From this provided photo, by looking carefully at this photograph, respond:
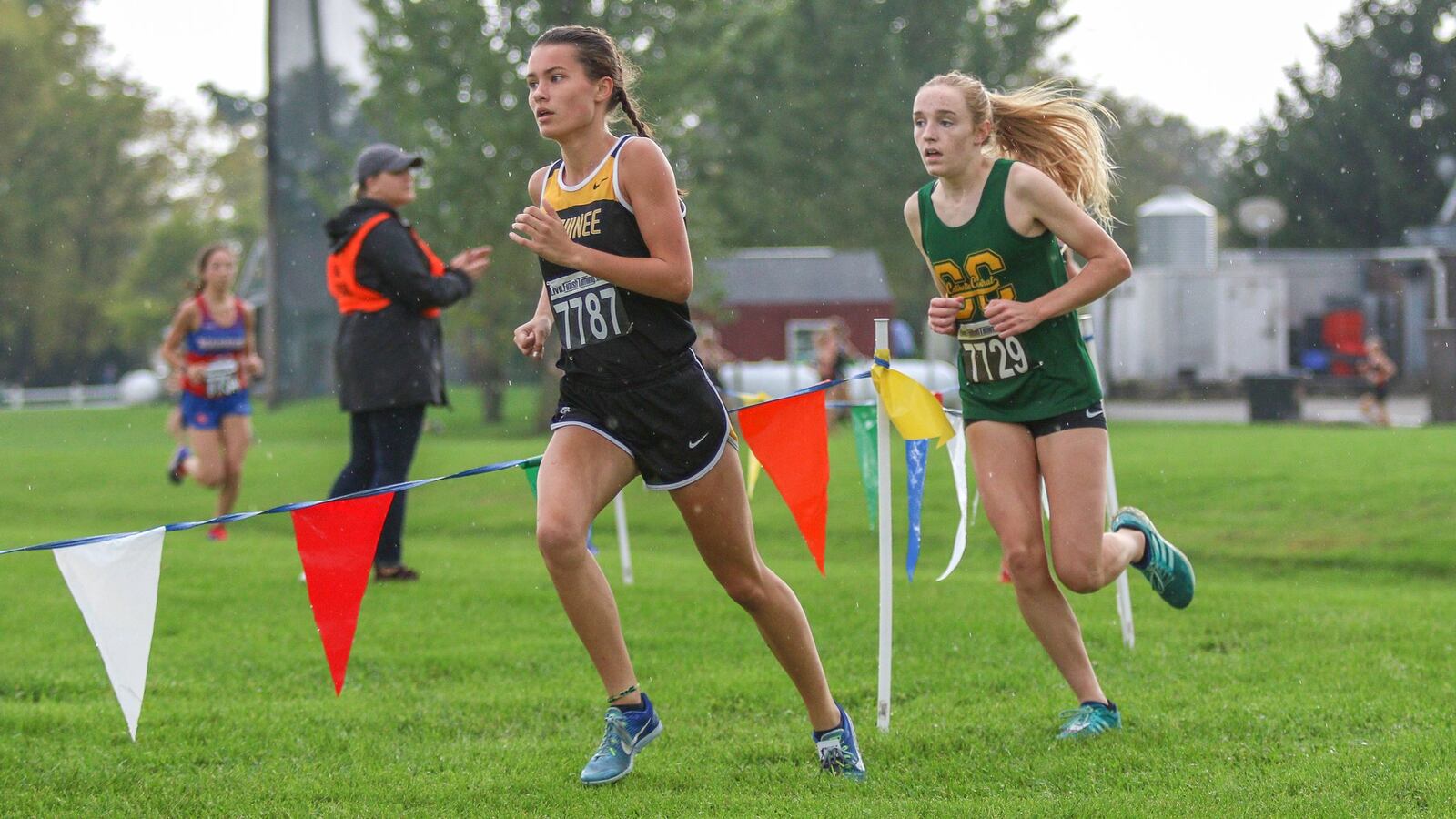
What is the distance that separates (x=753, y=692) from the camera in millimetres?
5473

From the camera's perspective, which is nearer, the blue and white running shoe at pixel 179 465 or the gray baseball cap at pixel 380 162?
the gray baseball cap at pixel 380 162

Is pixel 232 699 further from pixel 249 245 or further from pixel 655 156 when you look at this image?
pixel 249 245

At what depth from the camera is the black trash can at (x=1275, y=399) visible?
924 inches

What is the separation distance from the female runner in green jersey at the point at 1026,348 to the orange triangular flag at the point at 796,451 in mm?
575

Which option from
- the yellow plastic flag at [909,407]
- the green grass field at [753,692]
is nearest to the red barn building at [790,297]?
the green grass field at [753,692]

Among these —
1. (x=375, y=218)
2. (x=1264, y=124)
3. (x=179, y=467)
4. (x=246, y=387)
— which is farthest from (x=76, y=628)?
(x=1264, y=124)

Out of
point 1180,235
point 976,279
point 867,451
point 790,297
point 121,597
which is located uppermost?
Result: point 1180,235

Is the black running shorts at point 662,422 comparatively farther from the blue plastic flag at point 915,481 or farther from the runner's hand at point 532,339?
the blue plastic flag at point 915,481

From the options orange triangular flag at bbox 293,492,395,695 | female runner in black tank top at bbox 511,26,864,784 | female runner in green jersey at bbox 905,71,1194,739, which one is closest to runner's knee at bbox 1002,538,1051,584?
female runner in green jersey at bbox 905,71,1194,739

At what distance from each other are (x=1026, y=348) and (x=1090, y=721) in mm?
1200

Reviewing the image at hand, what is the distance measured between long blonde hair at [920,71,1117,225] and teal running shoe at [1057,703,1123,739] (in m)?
1.67

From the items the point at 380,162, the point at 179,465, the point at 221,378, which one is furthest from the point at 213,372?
the point at 380,162

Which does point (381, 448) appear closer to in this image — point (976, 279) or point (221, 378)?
point (221, 378)

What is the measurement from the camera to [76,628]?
7340mm
